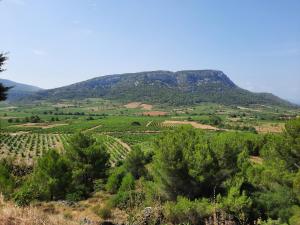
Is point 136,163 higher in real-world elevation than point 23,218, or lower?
lower

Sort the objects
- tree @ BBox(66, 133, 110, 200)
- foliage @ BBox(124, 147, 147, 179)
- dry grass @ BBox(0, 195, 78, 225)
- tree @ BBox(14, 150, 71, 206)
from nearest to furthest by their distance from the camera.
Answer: dry grass @ BBox(0, 195, 78, 225) → tree @ BBox(14, 150, 71, 206) → tree @ BBox(66, 133, 110, 200) → foliage @ BBox(124, 147, 147, 179)

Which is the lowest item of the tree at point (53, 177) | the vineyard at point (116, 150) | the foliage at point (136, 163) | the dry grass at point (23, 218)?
the vineyard at point (116, 150)

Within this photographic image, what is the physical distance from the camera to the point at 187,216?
782 inches

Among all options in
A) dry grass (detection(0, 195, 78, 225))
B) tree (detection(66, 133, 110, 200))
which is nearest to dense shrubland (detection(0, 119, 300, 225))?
tree (detection(66, 133, 110, 200))

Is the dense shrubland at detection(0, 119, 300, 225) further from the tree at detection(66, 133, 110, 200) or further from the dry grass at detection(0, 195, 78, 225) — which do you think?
the dry grass at detection(0, 195, 78, 225)

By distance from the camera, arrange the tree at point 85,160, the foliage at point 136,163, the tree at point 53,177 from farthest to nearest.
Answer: the foliage at point 136,163 → the tree at point 85,160 → the tree at point 53,177

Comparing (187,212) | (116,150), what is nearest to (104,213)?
(187,212)

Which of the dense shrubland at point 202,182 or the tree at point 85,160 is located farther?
the tree at point 85,160

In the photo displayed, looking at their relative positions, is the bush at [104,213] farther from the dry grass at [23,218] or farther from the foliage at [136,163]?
the foliage at [136,163]

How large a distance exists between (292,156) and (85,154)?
60.6 feet

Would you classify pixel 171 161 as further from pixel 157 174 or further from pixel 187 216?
pixel 187 216

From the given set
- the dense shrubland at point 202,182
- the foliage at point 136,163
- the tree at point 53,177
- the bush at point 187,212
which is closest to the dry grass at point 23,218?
the dense shrubland at point 202,182

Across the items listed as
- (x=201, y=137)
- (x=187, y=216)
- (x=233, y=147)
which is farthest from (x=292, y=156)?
(x=187, y=216)

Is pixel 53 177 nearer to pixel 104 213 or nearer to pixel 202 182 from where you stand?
pixel 104 213
